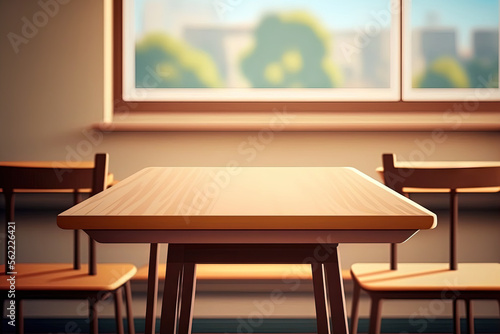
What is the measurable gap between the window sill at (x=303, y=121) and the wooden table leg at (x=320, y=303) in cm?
141

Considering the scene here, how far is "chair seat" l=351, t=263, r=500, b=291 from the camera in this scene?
1482 mm

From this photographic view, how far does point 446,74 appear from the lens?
8.83 ft

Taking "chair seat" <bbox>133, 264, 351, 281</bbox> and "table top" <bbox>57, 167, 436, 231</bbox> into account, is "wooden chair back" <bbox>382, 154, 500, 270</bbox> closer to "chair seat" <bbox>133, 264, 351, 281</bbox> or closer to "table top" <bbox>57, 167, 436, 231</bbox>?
"table top" <bbox>57, 167, 436, 231</bbox>

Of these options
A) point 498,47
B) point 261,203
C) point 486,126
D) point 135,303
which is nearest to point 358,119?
point 486,126

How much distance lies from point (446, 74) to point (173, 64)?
1308mm

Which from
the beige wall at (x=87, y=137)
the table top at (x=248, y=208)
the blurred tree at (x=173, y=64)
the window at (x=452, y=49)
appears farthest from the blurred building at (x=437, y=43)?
the table top at (x=248, y=208)

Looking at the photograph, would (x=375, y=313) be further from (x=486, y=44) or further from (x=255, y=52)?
(x=486, y=44)

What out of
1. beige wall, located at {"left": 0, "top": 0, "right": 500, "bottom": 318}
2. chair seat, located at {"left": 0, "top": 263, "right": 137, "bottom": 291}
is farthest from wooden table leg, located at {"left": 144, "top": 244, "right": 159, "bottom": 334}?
beige wall, located at {"left": 0, "top": 0, "right": 500, "bottom": 318}

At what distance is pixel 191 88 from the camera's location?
8.91ft

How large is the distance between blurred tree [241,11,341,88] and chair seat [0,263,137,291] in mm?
1318

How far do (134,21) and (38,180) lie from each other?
4.71 feet

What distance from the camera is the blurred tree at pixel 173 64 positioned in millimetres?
2707

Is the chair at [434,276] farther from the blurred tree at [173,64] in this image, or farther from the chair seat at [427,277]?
the blurred tree at [173,64]

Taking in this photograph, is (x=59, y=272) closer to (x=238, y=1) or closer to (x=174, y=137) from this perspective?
(x=174, y=137)
